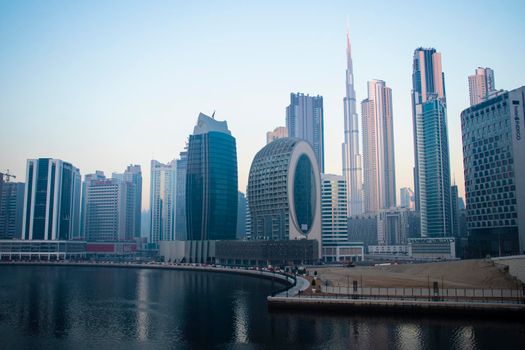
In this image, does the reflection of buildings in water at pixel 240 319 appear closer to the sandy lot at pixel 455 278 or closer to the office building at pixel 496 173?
the sandy lot at pixel 455 278

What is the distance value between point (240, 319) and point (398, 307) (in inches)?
1031

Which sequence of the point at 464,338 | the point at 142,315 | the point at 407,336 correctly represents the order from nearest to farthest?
1. the point at 464,338
2. the point at 407,336
3. the point at 142,315

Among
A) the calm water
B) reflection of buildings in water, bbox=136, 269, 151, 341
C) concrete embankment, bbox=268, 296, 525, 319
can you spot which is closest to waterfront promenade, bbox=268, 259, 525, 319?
concrete embankment, bbox=268, 296, 525, 319

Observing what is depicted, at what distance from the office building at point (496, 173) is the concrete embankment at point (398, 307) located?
93464 millimetres

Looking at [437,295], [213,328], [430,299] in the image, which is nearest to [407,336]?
[430,299]

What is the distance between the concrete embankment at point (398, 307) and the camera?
78.0m

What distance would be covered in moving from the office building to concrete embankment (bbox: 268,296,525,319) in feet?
307

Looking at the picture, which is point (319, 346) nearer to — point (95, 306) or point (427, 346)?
point (427, 346)

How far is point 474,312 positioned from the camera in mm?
79188

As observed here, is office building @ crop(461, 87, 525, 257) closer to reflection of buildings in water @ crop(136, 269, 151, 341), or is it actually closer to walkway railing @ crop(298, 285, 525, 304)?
walkway railing @ crop(298, 285, 525, 304)

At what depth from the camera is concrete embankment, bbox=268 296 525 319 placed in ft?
256

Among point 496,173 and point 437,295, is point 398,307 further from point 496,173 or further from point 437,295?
point 496,173

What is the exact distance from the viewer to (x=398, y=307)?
82812mm

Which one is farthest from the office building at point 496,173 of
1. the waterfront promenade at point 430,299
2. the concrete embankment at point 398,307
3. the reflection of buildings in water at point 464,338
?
the reflection of buildings in water at point 464,338
